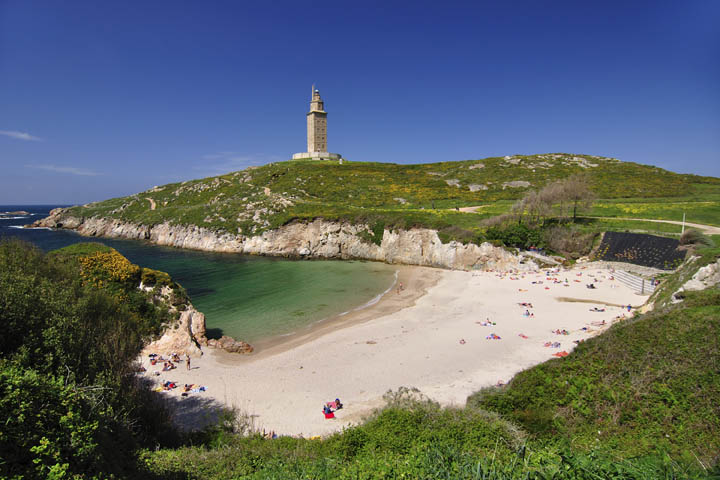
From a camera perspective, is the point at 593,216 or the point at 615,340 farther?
the point at 593,216

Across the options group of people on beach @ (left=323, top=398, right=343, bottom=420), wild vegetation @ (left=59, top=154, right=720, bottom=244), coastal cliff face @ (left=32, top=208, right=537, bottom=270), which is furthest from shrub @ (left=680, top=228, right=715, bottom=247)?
group of people on beach @ (left=323, top=398, right=343, bottom=420)

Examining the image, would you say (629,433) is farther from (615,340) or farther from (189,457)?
(189,457)

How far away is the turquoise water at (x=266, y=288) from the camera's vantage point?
927 inches

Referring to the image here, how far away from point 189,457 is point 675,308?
17.9 m

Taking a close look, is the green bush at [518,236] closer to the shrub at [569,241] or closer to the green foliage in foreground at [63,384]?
the shrub at [569,241]

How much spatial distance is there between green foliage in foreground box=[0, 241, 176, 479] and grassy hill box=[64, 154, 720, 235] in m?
38.6

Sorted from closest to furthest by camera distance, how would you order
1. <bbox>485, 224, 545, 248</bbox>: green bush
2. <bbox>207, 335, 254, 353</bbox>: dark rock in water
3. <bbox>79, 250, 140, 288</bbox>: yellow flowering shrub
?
<bbox>79, 250, 140, 288</bbox>: yellow flowering shrub → <bbox>207, 335, 254, 353</bbox>: dark rock in water → <bbox>485, 224, 545, 248</bbox>: green bush

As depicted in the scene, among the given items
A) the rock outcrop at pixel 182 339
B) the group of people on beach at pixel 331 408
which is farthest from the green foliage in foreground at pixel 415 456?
the rock outcrop at pixel 182 339

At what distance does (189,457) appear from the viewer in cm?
771

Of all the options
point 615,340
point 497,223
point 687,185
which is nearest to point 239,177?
point 497,223

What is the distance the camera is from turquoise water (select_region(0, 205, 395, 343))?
2355 centimetres

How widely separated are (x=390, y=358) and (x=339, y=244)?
3401 cm

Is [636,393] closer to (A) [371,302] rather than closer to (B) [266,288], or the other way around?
(A) [371,302]

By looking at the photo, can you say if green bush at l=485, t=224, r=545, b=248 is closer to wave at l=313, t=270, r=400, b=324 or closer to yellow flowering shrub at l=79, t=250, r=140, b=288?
wave at l=313, t=270, r=400, b=324
